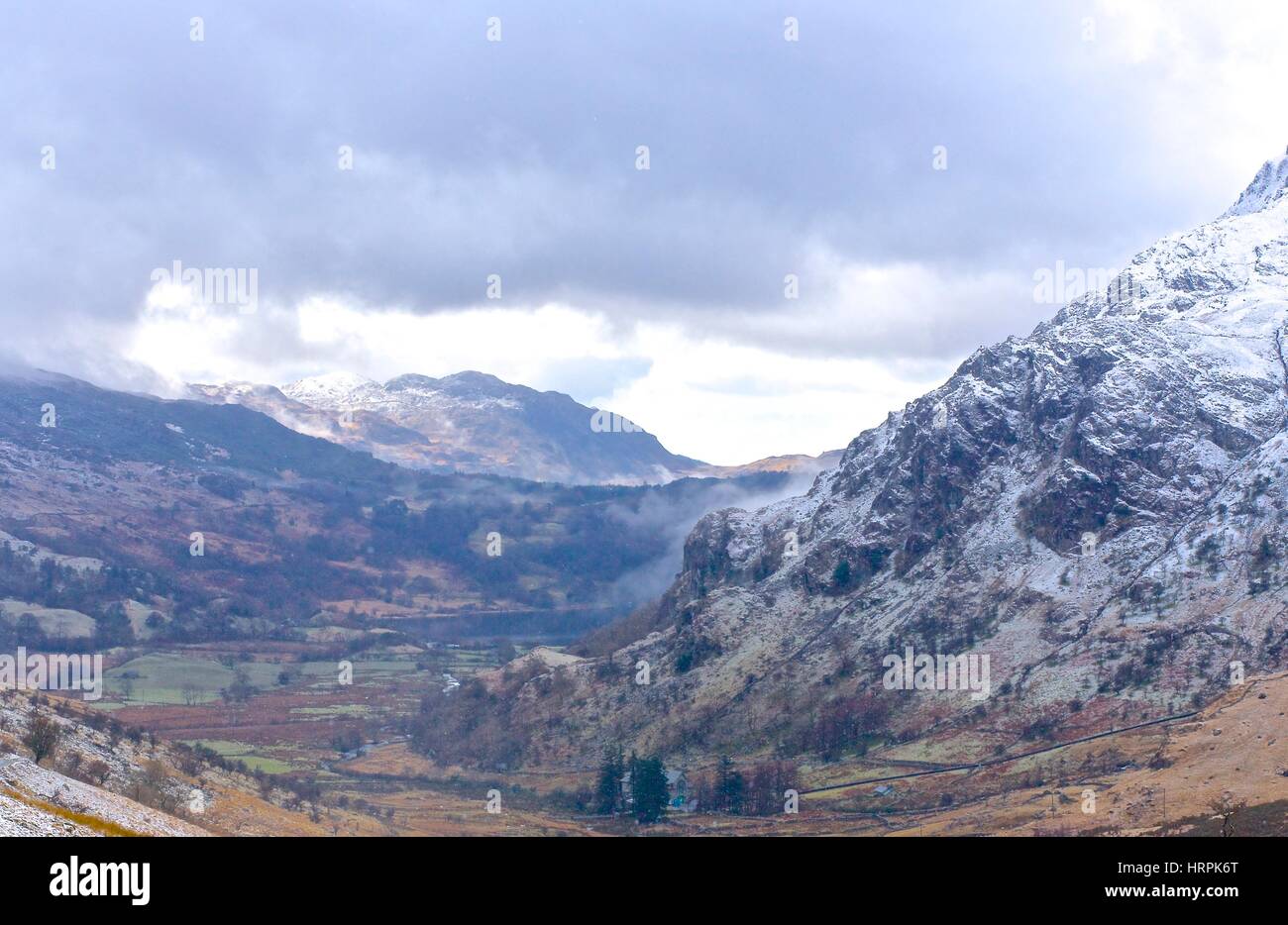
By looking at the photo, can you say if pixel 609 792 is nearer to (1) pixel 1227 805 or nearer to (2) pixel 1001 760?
(2) pixel 1001 760

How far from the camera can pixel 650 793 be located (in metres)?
182

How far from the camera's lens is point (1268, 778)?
13438 cm

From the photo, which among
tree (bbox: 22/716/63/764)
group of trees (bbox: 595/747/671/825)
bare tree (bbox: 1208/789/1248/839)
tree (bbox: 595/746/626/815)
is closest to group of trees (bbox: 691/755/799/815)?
group of trees (bbox: 595/747/671/825)

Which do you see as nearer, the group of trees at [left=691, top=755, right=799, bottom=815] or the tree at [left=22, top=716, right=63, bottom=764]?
the tree at [left=22, top=716, right=63, bottom=764]

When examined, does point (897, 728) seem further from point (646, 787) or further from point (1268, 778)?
point (1268, 778)

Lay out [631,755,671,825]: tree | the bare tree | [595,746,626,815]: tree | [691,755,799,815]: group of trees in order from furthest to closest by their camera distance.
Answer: [595,746,626,815]: tree < [631,755,671,825]: tree < [691,755,799,815]: group of trees < the bare tree

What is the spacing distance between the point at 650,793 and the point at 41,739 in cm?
8737

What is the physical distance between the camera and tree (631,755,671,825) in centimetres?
18162

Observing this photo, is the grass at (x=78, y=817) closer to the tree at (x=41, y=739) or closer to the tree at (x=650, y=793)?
the tree at (x=41, y=739)

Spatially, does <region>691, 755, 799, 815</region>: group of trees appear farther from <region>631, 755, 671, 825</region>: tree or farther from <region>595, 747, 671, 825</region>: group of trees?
<region>631, 755, 671, 825</region>: tree

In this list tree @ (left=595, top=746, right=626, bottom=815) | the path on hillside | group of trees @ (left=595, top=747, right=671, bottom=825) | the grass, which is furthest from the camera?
tree @ (left=595, top=746, right=626, bottom=815)

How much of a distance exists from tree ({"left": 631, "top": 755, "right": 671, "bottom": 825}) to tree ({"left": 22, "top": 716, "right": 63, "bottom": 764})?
3217 inches
